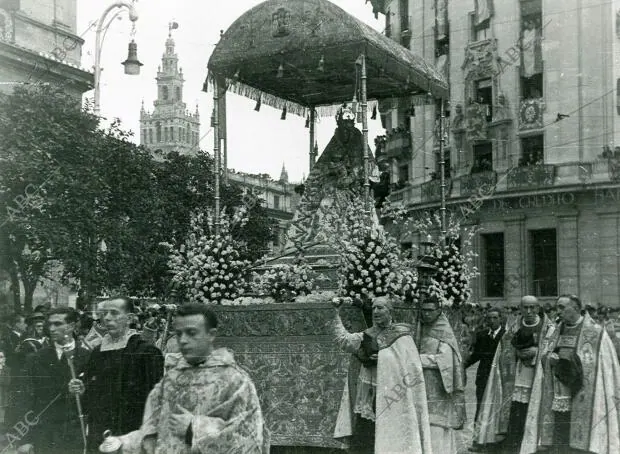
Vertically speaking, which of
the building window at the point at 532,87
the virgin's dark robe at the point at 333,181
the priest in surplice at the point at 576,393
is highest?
the building window at the point at 532,87

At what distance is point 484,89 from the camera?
110 feet

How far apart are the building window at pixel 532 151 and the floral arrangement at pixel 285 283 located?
72.7 feet

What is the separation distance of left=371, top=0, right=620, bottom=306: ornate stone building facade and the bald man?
18268mm

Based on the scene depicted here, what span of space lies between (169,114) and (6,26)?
115m

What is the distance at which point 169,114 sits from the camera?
13538 centimetres

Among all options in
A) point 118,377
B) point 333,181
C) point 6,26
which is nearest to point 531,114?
point 6,26

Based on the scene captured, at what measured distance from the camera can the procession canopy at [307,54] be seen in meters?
11.0

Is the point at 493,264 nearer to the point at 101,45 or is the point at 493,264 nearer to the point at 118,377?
the point at 101,45

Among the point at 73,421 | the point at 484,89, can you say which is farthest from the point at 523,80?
the point at 73,421

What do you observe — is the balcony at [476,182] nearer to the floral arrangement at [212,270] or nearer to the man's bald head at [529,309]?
the floral arrangement at [212,270]

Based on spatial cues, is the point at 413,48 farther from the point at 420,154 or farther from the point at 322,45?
the point at 322,45

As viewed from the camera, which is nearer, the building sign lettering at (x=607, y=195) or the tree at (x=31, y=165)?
the tree at (x=31, y=165)

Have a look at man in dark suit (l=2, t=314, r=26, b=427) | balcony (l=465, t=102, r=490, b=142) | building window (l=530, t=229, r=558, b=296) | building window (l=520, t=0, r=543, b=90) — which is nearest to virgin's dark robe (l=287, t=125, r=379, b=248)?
man in dark suit (l=2, t=314, r=26, b=427)

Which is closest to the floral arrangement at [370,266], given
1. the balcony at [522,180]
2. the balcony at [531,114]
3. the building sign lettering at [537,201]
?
the balcony at [522,180]
